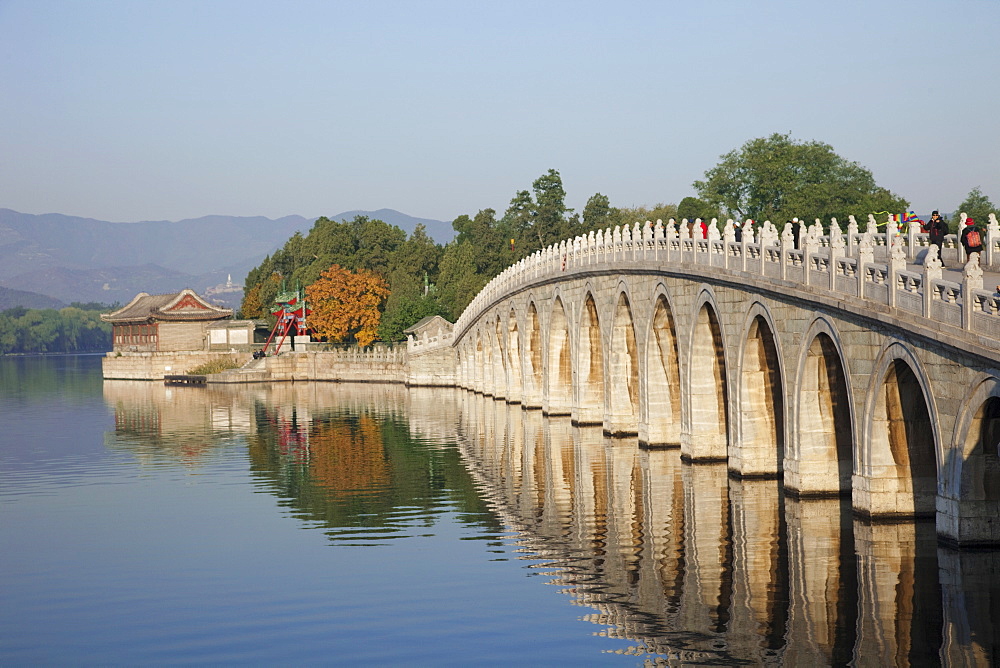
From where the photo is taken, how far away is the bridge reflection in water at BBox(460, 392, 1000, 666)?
16.5 metres

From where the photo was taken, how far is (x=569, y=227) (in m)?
107

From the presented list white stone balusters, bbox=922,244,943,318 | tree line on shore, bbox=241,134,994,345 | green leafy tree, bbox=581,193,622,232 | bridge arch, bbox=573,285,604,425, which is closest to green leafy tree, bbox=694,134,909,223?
tree line on shore, bbox=241,134,994,345

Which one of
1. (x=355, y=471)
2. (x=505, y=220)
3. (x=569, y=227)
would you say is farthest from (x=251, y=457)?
(x=505, y=220)

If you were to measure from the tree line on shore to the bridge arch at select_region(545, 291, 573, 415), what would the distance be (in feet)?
78.4

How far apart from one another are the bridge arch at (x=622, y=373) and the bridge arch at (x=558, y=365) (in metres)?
8.61

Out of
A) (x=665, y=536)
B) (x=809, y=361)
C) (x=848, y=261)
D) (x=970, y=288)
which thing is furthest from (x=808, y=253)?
(x=665, y=536)

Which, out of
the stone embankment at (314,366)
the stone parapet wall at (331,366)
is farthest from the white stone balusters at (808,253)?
the stone parapet wall at (331,366)

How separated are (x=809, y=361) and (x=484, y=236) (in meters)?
86.1

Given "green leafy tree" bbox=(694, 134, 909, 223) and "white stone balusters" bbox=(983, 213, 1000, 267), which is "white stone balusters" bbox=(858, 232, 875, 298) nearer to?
"white stone balusters" bbox=(983, 213, 1000, 267)

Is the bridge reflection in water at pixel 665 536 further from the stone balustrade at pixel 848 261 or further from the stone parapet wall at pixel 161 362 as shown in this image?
the stone parapet wall at pixel 161 362

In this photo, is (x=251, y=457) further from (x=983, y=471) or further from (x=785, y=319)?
(x=983, y=471)

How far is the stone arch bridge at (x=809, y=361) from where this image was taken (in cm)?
1984

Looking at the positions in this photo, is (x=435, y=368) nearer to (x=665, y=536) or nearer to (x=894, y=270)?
(x=665, y=536)

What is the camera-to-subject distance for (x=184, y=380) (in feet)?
322
